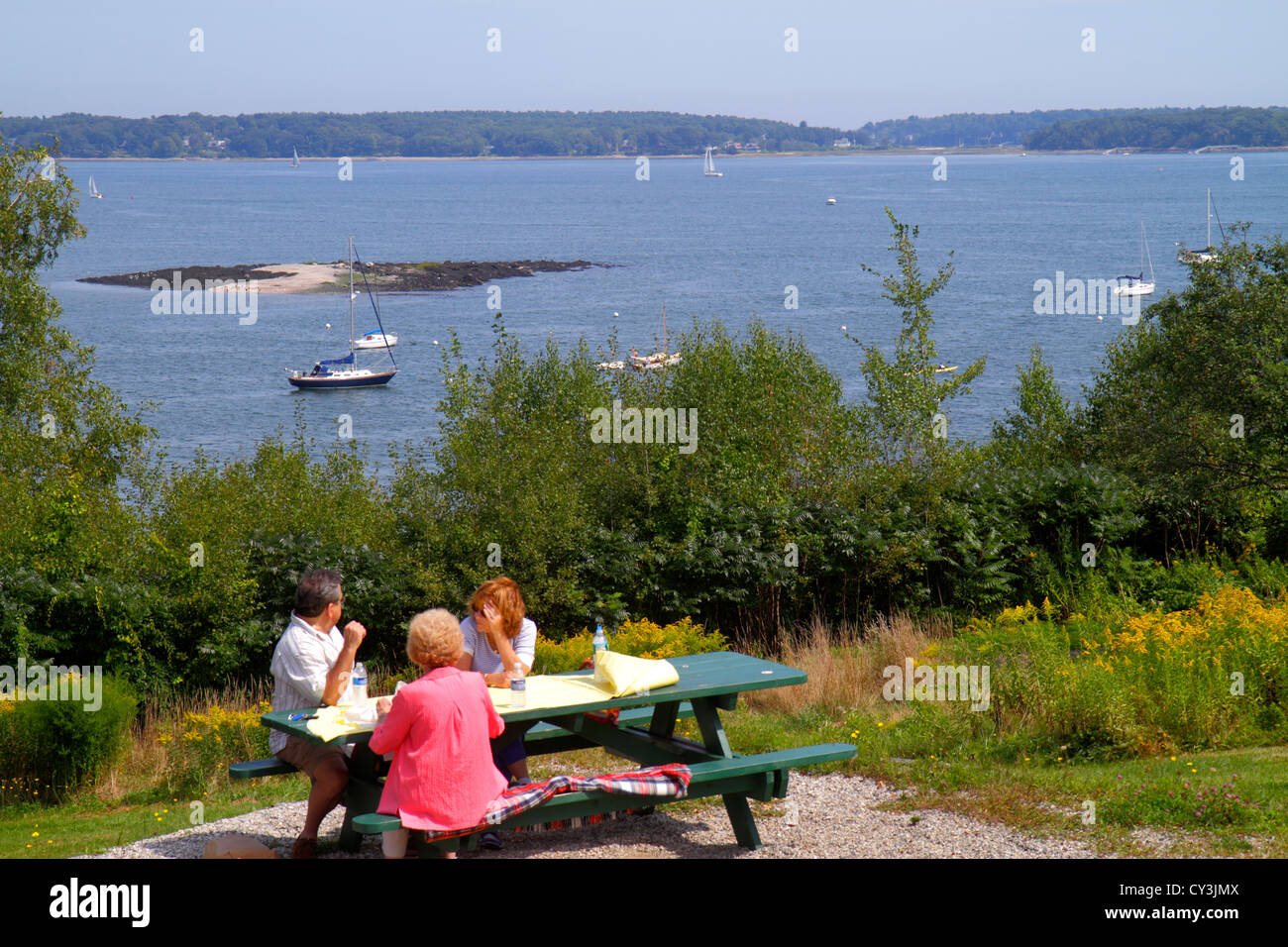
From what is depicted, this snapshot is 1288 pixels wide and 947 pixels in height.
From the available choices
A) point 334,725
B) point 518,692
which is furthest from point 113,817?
point 518,692

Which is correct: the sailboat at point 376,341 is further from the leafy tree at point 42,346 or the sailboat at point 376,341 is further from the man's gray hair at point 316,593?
the man's gray hair at point 316,593

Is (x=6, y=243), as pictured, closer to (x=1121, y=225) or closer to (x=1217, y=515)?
(x=1217, y=515)

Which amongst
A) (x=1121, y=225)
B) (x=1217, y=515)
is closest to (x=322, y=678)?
(x=1217, y=515)

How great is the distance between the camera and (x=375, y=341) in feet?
262

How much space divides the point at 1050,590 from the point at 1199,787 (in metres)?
9.14

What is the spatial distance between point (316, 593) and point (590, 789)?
187 cm

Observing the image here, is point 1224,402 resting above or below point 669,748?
above

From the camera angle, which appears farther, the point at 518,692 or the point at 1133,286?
the point at 1133,286

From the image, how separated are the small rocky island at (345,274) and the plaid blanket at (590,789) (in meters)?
103

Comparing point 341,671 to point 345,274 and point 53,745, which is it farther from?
point 345,274

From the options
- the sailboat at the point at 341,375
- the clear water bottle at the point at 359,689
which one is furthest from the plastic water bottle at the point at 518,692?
the sailboat at the point at 341,375

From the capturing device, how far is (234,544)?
14383 millimetres

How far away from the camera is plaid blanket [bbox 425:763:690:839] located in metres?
5.96

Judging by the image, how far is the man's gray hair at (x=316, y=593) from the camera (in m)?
6.79
